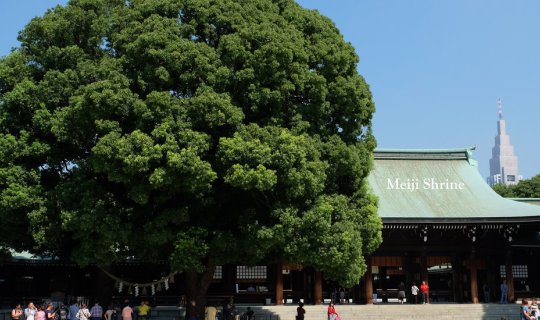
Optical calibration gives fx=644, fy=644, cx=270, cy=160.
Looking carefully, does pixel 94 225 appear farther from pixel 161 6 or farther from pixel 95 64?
pixel 161 6

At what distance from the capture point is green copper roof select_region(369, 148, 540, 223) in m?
30.5

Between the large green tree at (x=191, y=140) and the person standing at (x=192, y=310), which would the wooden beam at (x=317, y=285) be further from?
the person standing at (x=192, y=310)

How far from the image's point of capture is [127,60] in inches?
804

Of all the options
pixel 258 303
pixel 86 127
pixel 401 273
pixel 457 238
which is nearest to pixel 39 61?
pixel 86 127

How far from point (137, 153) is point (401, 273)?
2343cm

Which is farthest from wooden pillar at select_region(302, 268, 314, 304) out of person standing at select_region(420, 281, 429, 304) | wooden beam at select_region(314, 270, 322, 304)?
person standing at select_region(420, 281, 429, 304)

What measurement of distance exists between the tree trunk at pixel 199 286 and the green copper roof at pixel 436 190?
9922 millimetres

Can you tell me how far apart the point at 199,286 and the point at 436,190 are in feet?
53.1

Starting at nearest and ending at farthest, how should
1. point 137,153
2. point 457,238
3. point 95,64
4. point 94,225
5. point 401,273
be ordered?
point 137,153 < point 94,225 < point 95,64 < point 457,238 < point 401,273

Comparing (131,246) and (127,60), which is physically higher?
(127,60)

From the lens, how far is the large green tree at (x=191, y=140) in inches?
754

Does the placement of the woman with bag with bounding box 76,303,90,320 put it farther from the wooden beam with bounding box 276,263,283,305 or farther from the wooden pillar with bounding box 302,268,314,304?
the wooden pillar with bounding box 302,268,314,304

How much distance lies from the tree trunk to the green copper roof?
9922 millimetres

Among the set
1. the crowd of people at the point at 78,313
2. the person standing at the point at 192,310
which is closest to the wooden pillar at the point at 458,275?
the person standing at the point at 192,310
